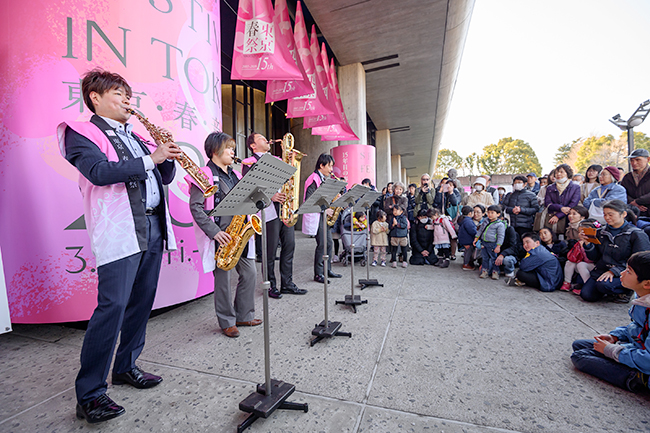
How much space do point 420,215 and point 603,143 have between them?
56.0 meters

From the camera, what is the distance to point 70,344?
292cm

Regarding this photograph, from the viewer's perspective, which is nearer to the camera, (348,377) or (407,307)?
(348,377)

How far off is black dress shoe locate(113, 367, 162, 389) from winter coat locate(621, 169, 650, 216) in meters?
6.47

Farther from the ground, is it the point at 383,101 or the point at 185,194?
the point at 383,101

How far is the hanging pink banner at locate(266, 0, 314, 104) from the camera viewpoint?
608 centimetres

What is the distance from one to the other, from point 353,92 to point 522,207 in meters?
7.76

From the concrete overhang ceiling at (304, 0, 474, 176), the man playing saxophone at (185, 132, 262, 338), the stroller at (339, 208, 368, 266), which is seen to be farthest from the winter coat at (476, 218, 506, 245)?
the concrete overhang ceiling at (304, 0, 474, 176)

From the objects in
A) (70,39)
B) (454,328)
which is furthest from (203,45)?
(454,328)

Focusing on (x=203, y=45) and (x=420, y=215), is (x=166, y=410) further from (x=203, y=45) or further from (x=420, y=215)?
(x=420, y=215)

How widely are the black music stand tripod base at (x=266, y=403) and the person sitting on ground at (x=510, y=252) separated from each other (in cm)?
427

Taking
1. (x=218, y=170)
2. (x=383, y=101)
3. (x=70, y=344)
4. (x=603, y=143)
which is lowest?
(x=70, y=344)

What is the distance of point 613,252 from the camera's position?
12.0 feet

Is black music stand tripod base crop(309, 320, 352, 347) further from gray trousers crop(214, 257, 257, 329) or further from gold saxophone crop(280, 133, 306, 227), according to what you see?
gold saxophone crop(280, 133, 306, 227)

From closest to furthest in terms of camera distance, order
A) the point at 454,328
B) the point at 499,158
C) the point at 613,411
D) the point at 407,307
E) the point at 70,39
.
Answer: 1. the point at 613,411
2. the point at 70,39
3. the point at 454,328
4. the point at 407,307
5. the point at 499,158
